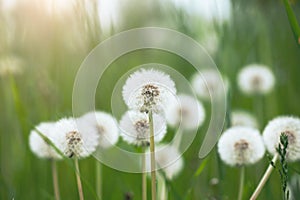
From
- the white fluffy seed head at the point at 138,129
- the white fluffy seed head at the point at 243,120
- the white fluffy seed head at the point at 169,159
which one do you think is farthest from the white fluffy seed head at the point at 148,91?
the white fluffy seed head at the point at 243,120

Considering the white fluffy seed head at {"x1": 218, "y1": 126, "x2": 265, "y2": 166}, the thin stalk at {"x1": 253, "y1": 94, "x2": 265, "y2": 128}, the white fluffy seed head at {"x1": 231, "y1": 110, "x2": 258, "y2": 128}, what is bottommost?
the white fluffy seed head at {"x1": 218, "y1": 126, "x2": 265, "y2": 166}

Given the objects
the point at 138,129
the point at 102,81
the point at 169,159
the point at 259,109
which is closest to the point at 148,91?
the point at 138,129

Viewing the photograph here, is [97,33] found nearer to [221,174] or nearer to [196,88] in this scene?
[221,174]

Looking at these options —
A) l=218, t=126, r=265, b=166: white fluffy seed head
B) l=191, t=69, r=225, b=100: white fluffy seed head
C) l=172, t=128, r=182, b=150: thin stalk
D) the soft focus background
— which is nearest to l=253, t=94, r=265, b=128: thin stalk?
the soft focus background

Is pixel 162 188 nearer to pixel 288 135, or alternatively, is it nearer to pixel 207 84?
pixel 288 135

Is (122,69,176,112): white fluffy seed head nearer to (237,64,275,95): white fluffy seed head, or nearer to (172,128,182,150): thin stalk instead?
(172,128,182,150): thin stalk

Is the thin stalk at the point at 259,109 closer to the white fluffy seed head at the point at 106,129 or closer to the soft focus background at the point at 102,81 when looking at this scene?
the soft focus background at the point at 102,81

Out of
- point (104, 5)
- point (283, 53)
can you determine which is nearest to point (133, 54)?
point (283, 53)
